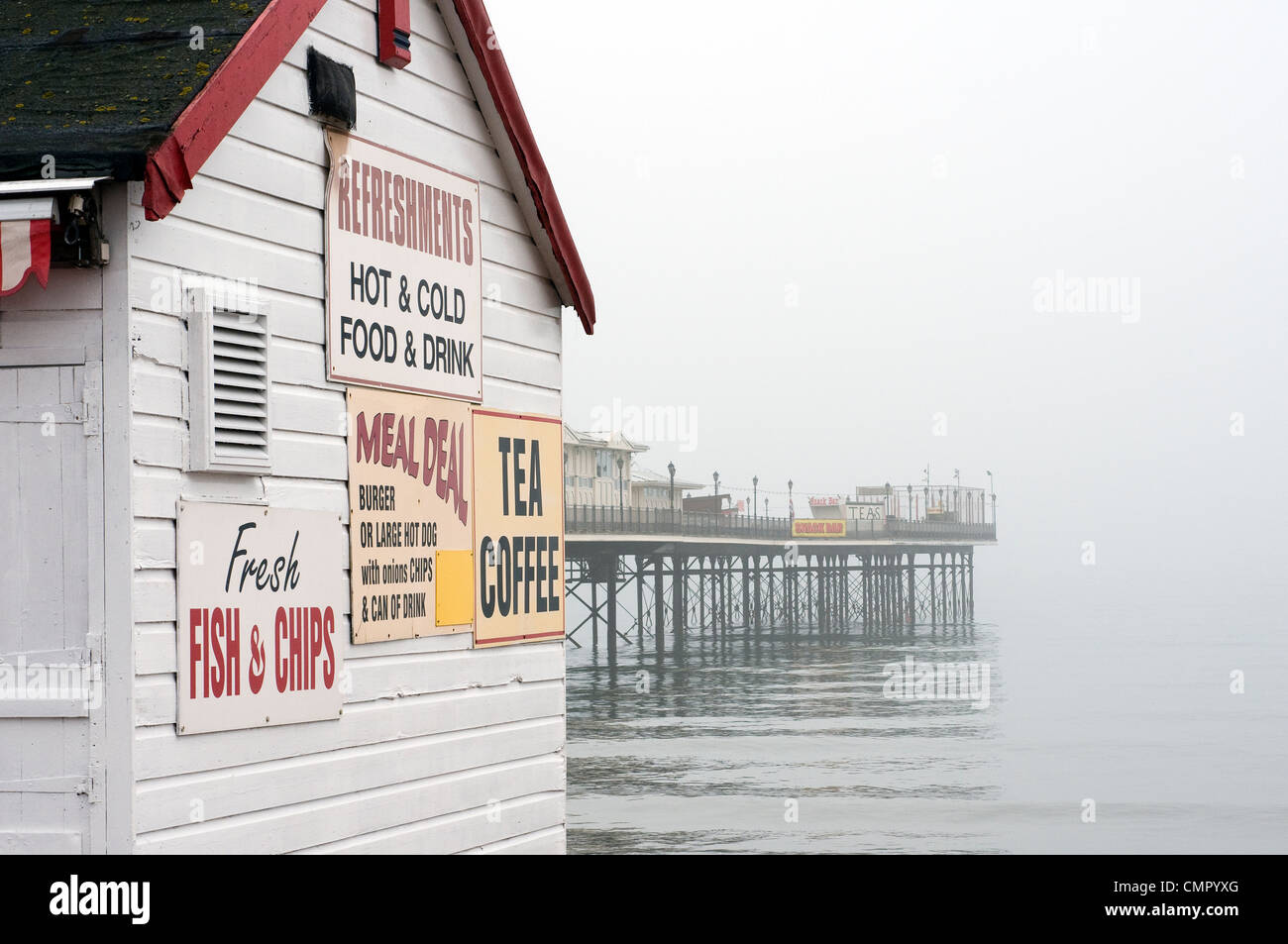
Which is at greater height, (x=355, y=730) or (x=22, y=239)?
(x=22, y=239)

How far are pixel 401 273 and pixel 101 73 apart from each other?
151 cm

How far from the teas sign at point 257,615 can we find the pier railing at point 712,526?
27095mm

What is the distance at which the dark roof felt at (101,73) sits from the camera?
443 cm

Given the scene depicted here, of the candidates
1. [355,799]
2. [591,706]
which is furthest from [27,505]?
[591,706]

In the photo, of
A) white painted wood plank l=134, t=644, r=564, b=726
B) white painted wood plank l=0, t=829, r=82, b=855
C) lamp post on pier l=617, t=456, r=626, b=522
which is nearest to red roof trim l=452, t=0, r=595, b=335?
white painted wood plank l=134, t=644, r=564, b=726

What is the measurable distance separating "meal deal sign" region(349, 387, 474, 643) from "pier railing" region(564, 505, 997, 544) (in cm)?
2622

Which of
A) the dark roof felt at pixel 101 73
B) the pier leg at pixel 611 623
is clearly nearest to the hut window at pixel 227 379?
the dark roof felt at pixel 101 73

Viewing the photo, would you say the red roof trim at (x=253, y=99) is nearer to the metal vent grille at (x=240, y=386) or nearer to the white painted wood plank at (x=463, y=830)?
the metal vent grille at (x=240, y=386)

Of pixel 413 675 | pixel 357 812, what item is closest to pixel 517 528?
pixel 413 675

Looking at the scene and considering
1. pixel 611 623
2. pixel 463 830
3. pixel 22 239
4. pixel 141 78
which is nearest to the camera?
pixel 22 239

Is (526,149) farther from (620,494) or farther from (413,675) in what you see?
(620,494)

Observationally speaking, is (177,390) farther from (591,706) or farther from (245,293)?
(591,706)

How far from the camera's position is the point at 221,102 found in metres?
4.84

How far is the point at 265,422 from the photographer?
5.16m
